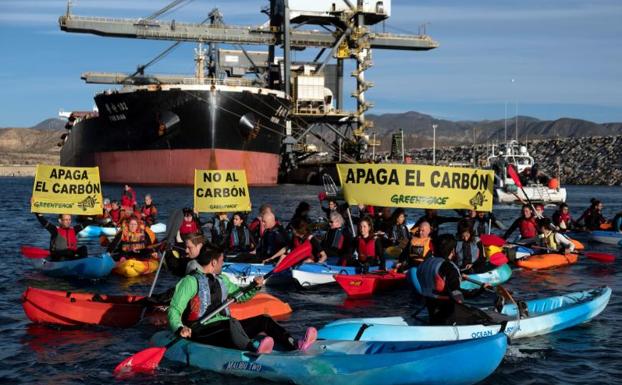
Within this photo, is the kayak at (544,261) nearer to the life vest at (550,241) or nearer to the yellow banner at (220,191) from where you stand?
the life vest at (550,241)

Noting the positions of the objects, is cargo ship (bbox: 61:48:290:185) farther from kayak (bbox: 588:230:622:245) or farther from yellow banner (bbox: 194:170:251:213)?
yellow banner (bbox: 194:170:251:213)

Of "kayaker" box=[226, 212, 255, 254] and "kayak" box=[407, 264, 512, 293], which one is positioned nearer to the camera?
"kayak" box=[407, 264, 512, 293]

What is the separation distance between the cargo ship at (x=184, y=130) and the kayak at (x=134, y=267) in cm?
4113

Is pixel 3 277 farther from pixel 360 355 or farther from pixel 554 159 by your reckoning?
pixel 554 159

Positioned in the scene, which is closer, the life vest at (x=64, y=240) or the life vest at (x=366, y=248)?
the life vest at (x=366, y=248)

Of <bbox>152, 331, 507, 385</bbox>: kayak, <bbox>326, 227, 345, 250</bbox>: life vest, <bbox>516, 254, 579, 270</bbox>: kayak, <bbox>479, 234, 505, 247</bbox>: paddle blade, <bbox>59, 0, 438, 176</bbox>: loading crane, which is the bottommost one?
<bbox>516, 254, 579, 270</bbox>: kayak

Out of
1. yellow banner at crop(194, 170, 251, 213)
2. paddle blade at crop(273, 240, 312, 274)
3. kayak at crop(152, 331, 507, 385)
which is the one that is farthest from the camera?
yellow banner at crop(194, 170, 251, 213)

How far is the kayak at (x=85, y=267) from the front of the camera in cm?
1861

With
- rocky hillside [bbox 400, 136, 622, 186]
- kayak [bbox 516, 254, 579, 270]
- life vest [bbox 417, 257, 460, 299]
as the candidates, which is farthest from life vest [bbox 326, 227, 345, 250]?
rocky hillside [bbox 400, 136, 622, 186]

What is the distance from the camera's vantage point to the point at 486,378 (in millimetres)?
10688

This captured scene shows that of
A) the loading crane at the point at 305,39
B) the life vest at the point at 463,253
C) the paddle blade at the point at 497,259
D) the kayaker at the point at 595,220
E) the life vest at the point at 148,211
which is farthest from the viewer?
the loading crane at the point at 305,39

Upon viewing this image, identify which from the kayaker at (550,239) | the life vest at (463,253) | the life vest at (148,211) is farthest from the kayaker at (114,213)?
the life vest at (463,253)

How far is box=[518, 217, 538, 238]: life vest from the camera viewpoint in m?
22.8

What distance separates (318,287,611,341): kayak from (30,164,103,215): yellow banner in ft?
38.5
